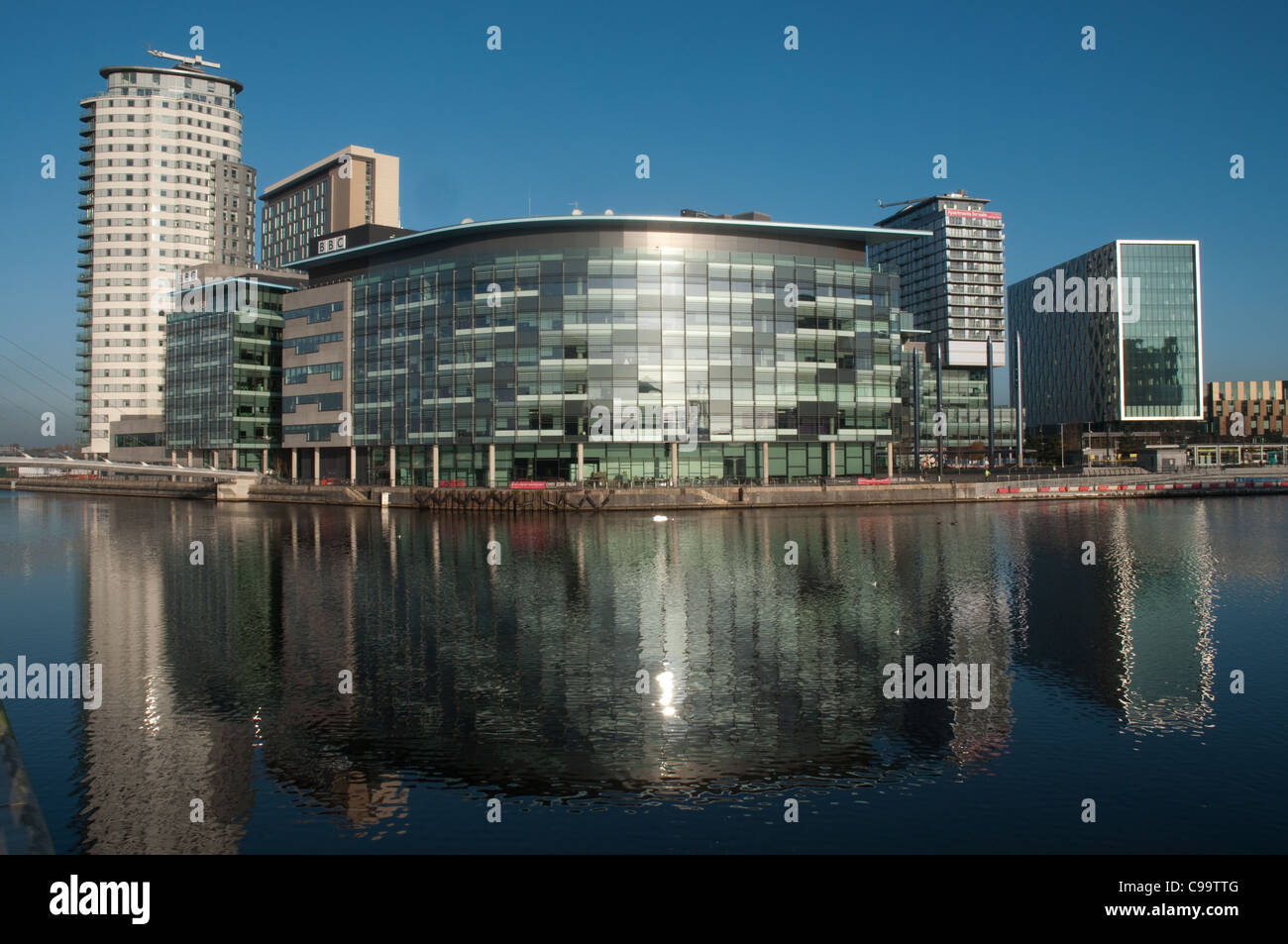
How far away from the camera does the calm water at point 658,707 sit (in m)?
14.1

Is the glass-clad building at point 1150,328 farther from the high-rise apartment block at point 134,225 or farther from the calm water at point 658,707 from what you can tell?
the high-rise apartment block at point 134,225

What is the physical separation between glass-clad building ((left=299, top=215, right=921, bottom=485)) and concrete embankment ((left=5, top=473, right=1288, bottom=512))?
805 centimetres

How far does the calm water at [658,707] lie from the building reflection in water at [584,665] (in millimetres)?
117

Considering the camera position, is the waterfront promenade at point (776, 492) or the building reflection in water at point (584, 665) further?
the waterfront promenade at point (776, 492)

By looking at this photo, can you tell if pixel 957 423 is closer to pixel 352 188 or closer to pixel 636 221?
pixel 636 221

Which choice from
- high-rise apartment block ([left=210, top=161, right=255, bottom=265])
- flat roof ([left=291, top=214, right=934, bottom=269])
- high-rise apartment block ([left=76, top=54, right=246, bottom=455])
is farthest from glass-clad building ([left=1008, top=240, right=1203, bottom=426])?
high-rise apartment block ([left=76, top=54, right=246, bottom=455])

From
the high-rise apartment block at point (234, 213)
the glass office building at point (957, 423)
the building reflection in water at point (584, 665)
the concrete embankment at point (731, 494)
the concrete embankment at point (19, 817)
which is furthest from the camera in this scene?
the glass office building at point (957, 423)

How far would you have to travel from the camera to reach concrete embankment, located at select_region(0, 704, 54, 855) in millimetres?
10430

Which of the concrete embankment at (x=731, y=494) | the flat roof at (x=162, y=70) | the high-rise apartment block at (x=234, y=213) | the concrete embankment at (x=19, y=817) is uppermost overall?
the flat roof at (x=162, y=70)

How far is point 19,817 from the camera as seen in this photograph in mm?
11227

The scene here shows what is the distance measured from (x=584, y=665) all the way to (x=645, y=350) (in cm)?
6767

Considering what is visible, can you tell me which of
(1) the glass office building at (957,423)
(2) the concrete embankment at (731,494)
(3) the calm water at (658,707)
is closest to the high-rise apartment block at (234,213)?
(2) the concrete embankment at (731,494)

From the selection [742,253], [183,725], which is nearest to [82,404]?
[742,253]
